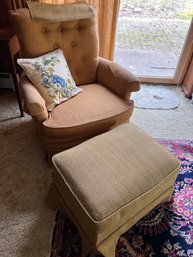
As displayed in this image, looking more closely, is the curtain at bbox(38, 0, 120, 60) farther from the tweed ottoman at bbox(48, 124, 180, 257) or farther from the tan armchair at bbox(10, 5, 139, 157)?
the tweed ottoman at bbox(48, 124, 180, 257)

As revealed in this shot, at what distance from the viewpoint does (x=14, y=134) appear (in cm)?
180

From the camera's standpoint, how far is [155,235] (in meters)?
1.19

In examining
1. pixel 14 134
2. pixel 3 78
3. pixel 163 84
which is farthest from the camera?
pixel 163 84

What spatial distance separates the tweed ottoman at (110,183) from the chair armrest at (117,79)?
0.44 metres

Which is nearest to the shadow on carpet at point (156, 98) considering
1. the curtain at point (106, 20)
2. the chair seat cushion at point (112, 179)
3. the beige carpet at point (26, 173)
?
the beige carpet at point (26, 173)

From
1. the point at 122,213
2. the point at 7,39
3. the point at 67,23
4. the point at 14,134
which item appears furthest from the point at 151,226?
the point at 7,39

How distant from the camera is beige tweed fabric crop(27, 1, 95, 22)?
149cm

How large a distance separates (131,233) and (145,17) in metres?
2.19

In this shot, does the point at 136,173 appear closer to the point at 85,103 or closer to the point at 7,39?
the point at 85,103

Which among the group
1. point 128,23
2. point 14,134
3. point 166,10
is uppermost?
point 166,10

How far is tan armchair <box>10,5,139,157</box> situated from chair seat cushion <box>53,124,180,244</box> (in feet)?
0.72

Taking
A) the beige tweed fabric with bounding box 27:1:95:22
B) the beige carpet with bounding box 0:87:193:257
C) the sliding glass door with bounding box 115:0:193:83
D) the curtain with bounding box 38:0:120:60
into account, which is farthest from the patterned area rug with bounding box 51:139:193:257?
the sliding glass door with bounding box 115:0:193:83

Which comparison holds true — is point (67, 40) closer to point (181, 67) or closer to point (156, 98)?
point (156, 98)

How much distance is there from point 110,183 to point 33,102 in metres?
0.64
